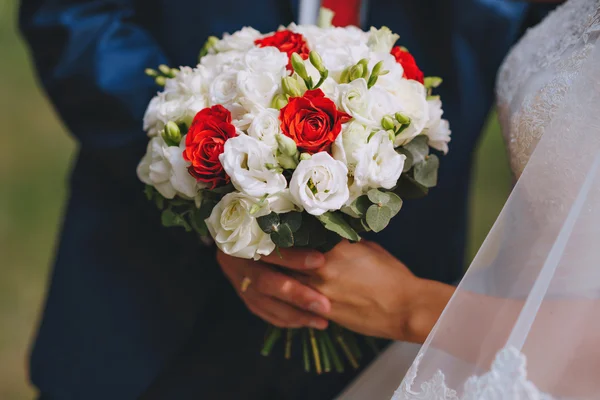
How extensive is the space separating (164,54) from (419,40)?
1.72 ft

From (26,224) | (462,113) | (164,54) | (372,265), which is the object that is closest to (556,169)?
(372,265)

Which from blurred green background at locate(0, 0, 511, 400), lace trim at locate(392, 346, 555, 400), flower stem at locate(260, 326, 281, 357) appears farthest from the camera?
blurred green background at locate(0, 0, 511, 400)

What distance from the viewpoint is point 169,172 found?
2.66ft

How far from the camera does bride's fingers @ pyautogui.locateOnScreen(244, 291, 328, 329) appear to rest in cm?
91

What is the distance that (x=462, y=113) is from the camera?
1.21m

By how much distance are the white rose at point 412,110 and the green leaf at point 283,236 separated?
19 cm

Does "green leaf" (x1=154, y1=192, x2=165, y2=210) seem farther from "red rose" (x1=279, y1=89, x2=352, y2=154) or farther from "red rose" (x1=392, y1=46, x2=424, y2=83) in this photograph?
"red rose" (x1=392, y1=46, x2=424, y2=83)

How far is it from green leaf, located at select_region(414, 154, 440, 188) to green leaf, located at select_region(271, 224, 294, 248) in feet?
0.64

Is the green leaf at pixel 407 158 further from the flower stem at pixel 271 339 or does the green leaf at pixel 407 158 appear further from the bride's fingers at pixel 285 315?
the flower stem at pixel 271 339

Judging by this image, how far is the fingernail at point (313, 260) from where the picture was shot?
0.84 metres

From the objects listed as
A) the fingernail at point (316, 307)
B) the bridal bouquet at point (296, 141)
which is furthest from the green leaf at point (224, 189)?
the fingernail at point (316, 307)

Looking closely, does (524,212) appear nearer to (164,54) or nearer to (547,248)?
(547,248)

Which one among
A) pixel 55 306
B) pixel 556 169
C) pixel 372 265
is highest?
pixel 556 169

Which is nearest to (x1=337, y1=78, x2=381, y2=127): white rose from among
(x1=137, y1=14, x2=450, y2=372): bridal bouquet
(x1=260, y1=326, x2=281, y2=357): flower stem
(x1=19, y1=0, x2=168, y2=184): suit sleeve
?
(x1=137, y1=14, x2=450, y2=372): bridal bouquet
